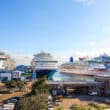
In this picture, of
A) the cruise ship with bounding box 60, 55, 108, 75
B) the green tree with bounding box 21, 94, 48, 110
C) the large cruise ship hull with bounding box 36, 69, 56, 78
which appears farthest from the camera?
the cruise ship with bounding box 60, 55, 108, 75

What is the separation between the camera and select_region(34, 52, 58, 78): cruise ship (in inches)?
2662

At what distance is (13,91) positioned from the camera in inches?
1922

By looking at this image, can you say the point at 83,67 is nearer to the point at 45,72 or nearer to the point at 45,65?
the point at 45,65

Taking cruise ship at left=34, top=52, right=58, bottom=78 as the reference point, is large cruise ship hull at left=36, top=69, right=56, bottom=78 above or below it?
below

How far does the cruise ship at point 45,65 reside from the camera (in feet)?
222

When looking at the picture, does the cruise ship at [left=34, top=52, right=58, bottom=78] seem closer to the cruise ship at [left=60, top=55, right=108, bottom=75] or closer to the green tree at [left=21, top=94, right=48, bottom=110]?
the cruise ship at [left=60, top=55, right=108, bottom=75]

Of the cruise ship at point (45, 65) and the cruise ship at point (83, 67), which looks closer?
the cruise ship at point (45, 65)

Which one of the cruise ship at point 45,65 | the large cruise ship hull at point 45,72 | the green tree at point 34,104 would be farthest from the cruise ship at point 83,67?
the green tree at point 34,104

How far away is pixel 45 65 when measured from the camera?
68.8 m

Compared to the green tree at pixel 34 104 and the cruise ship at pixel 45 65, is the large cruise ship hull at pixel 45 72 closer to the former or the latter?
the cruise ship at pixel 45 65

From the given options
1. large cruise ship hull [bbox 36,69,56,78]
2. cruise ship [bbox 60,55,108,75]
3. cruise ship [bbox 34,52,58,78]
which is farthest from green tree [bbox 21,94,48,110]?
cruise ship [bbox 60,55,108,75]

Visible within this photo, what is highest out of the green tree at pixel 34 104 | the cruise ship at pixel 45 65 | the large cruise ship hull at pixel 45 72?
the cruise ship at pixel 45 65

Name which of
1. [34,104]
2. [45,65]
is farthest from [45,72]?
[34,104]

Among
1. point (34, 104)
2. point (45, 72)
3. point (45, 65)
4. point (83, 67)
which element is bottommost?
point (34, 104)
